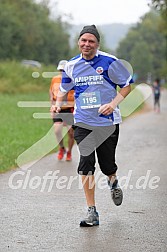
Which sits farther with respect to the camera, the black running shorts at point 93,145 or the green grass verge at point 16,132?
the green grass verge at point 16,132

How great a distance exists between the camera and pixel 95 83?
7.23m

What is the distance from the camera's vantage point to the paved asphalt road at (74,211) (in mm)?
6203

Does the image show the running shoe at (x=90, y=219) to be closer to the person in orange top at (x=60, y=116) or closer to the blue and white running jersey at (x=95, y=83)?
the blue and white running jersey at (x=95, y=83)

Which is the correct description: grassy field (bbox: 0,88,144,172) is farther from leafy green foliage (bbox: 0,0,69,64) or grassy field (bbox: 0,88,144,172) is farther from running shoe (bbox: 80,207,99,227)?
leafy green foliage (bbox: 0,0,69,64)

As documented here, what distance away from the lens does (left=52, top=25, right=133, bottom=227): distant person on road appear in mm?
7215

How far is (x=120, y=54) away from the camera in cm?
15162

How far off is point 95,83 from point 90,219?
4.87ft

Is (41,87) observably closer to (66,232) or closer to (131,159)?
Answer: (131,159)

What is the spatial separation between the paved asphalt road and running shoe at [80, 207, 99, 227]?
85 mm

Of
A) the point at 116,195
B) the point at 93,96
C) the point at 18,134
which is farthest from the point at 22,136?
the point at 93,96

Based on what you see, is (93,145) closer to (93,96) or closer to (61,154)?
(93,96)

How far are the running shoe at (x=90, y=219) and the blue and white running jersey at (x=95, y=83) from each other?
3.23ft

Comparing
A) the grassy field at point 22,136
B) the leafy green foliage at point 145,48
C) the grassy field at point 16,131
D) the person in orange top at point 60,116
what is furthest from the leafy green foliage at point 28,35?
the person in orange top at point 60,116

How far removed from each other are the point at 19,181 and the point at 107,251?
427 cm
